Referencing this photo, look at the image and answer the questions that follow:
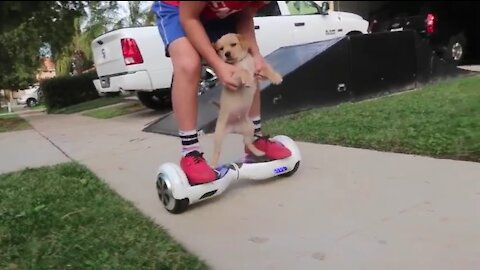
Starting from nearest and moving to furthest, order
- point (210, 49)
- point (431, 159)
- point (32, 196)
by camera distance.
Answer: point (210, 49) → point (32, 196) → point (431, 159)

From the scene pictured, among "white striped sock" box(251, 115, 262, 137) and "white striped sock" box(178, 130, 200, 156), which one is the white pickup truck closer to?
"white striped sock" box(251, 115, 262, 137)

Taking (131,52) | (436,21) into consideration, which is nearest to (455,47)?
(436,21)

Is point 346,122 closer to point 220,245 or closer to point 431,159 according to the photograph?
point 431,159

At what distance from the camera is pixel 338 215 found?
3002 mm

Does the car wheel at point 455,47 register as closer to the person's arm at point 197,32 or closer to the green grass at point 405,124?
the green grass at point 405,124

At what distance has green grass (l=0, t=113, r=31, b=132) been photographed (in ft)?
30.6

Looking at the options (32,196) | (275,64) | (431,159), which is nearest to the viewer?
(32,196)

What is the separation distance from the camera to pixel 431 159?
395 cm

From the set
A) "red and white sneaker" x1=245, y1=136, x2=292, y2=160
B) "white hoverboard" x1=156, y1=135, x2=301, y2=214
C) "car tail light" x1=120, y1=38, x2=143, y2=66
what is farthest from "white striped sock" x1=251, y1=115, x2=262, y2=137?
"car tail light" x1=120, y1=38, x2=143, y2=66

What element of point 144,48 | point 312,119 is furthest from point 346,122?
point 144,48

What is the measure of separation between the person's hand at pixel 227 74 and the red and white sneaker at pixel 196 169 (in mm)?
501

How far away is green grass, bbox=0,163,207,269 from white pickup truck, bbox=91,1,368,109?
3.42 meters

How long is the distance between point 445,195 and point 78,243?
2.10m

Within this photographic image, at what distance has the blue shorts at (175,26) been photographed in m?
3.06
